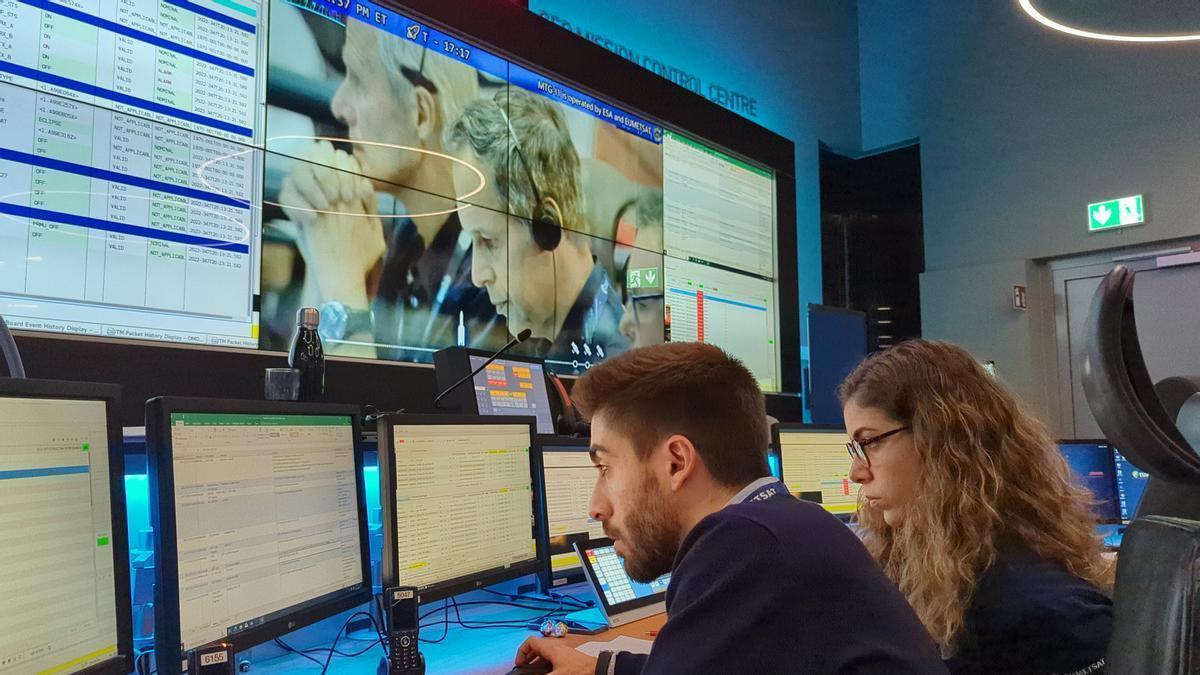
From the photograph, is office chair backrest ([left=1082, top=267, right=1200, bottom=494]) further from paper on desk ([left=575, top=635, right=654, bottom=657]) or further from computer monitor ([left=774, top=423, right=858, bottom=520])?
computer monitor ([left=774, top=423, right=858, bottom=520])

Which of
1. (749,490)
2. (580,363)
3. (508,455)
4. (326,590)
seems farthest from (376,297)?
(749,490)

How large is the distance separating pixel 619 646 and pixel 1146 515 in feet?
3.06

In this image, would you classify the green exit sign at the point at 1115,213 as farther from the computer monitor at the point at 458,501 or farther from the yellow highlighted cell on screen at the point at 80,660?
the yellow highlighted cell on screen at the point at 80,660

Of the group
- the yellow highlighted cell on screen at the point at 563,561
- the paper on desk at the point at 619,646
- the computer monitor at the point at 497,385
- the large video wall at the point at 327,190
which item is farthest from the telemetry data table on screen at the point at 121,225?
the paper on desk at the point at 619,646

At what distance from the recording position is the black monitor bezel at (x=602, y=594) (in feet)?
5.63

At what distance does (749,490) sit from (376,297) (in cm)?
210

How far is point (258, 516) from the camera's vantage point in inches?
47.3

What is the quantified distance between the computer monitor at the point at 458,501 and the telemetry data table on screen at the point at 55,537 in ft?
1.74

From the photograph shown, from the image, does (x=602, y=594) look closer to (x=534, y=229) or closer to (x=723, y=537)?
(x=723, y=537)

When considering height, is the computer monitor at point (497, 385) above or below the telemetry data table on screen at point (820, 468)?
above

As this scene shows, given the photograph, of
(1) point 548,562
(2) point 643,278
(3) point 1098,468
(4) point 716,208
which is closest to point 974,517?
(1) point 548,562

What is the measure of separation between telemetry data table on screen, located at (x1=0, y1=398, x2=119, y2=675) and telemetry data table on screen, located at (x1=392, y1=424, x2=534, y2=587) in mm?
558

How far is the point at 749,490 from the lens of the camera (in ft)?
3.58

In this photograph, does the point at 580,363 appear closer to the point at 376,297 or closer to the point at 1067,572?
the point at 376,297
